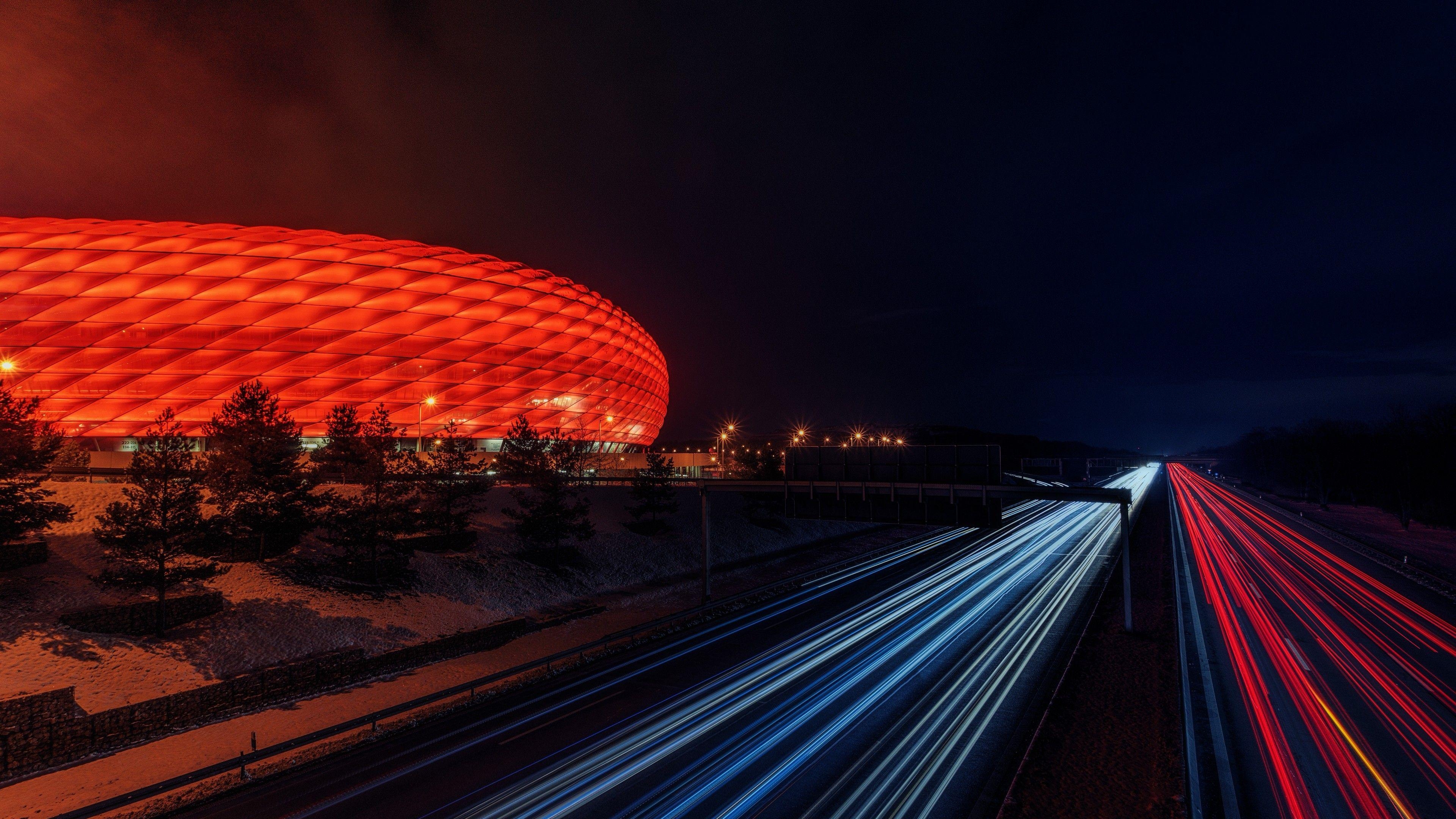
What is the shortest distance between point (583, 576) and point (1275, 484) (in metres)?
150

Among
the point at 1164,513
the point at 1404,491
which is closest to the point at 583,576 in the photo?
the point at 1164,513

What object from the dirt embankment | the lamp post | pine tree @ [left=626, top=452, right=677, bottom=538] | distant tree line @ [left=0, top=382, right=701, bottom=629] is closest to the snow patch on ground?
distant tree line @ [left=0, top=382, right=701, bottom=629]

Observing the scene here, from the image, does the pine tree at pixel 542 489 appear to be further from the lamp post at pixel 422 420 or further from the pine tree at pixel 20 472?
the lamp post at pixel 422 420

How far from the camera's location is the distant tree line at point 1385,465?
4975 centimetres

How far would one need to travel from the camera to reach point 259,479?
22.3 m

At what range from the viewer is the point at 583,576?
30234mm

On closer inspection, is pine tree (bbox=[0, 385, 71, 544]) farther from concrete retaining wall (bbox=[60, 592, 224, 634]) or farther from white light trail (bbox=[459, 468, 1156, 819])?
white light trail (bbox=[459, 468, 1156, 819])

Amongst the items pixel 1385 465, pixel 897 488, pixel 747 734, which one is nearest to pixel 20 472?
pixel 747 734

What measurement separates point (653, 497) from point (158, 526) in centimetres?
2369

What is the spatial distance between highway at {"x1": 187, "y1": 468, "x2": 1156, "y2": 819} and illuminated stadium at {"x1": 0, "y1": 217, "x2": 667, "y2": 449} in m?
36.8

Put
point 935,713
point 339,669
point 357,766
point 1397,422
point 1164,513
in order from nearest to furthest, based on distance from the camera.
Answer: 1. point 357,766
2. point 935,713
3. point 339,669
4. point 1164,513
5. point 1397,422

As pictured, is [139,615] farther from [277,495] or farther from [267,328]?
[267,328]

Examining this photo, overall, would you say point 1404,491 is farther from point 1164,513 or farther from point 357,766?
point 357,766

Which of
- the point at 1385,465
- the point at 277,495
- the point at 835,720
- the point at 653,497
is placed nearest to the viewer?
the point at 835,720
